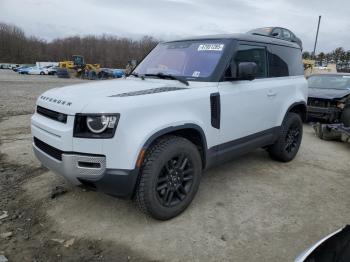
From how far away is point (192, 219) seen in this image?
3.66 metres

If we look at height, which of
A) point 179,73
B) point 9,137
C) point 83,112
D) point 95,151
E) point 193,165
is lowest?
point 9,137

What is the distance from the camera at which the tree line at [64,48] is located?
93625 millimetres

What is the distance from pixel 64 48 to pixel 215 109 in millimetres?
109763

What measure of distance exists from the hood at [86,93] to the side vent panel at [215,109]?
368mm

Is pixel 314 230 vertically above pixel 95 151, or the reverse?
pixel 95 151

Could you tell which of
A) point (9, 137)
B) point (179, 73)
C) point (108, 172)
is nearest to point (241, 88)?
point (179, 73)

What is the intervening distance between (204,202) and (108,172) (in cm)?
149

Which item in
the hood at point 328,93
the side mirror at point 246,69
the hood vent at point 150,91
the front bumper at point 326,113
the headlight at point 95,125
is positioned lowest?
the front bumper at point 326,113

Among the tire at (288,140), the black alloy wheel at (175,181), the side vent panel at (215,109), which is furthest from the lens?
the tire at (288,140)

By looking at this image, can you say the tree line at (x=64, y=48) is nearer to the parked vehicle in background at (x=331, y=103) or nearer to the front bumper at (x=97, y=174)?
the parked vehicle in background at (x=331, y=103)

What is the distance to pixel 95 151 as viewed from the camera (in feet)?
9.95

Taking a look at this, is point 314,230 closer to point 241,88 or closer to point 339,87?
point 241,88

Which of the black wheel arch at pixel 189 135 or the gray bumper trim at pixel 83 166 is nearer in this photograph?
the gray bumper trim at pixel 83 166

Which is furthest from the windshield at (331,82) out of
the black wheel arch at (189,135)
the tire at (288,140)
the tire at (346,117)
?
the black wheel arch at (189,135)
